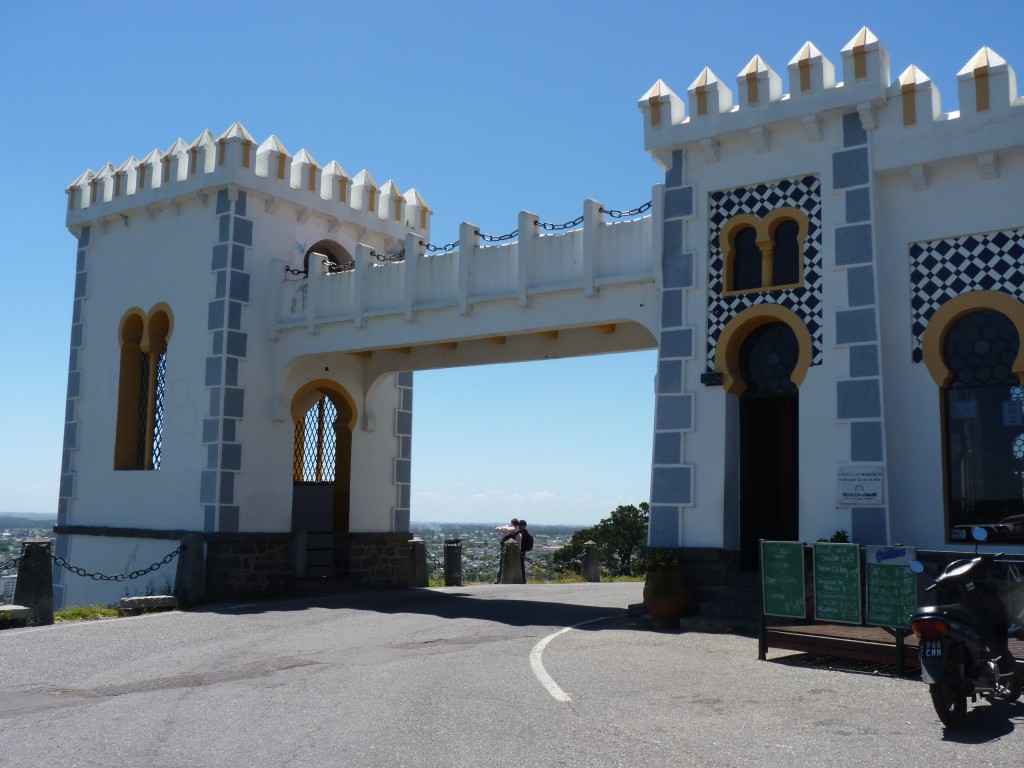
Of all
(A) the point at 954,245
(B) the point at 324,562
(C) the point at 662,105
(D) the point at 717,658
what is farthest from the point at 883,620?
(B) the point at 324,562

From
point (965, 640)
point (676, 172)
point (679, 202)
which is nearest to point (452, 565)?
point (679, 202)

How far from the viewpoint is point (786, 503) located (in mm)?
16297

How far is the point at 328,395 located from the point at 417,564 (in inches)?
165

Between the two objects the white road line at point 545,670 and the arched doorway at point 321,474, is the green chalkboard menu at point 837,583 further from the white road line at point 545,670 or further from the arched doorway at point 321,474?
the arched doorway at point 321,474

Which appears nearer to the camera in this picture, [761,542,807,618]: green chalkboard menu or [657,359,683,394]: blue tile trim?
[761,542,807,618]: green chalkboard menu

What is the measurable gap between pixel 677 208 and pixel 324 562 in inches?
419

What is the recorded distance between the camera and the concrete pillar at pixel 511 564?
79.3 ft

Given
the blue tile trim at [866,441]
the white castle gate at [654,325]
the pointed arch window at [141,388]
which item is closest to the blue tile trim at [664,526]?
the white castle gate at [654,325]

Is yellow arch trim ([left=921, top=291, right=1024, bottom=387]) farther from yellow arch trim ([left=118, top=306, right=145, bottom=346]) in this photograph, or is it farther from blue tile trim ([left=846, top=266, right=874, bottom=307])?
yellow arch trim ([left=118, top=306, right=145, bottom=346])

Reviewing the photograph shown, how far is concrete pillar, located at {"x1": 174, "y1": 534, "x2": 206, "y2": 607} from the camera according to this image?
1791 cm

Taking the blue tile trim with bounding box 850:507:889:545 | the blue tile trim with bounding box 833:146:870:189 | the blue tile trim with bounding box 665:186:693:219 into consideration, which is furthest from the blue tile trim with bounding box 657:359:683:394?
the blue tile trim with bounding box 833:146:870:189

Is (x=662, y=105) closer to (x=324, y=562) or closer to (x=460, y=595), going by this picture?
(x=460, y=595)

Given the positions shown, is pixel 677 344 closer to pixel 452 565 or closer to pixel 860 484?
pixel 860 484

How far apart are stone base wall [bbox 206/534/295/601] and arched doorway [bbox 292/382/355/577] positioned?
0.98 metres
